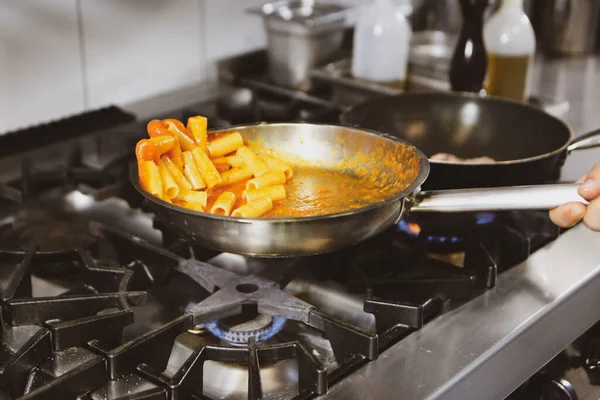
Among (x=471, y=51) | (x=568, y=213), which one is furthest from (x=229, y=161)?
(x=471, y=51)

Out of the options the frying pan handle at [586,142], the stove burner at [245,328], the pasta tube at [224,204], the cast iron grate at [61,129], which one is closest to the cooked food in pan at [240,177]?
the pasta tube at [224,204]

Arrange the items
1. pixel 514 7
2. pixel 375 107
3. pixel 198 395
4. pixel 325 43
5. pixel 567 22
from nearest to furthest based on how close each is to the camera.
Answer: pixel 198 395 → pixel 375 107 → pixel 514 7 → pixel 325 43 → pixel 567 22

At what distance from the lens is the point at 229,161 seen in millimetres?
877

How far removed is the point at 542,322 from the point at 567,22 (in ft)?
3.52

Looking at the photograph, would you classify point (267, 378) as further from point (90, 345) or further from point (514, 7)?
point (514, 7)

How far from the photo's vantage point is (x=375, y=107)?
1.13 metres

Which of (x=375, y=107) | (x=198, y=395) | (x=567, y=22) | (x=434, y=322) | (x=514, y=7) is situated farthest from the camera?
→ (x=567, y=22)

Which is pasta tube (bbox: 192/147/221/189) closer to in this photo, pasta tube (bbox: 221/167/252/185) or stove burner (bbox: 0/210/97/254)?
pasta tube (bbox: 221/167/252/185)

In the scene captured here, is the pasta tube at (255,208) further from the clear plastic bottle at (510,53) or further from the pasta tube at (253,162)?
the clear plastic bottle at (510,53)

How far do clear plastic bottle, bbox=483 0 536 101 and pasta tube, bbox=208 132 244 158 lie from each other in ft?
1.98

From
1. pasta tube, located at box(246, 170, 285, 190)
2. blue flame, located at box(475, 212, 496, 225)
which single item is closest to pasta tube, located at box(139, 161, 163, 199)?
pasta tube, located at box(246, 170, 285, 190)

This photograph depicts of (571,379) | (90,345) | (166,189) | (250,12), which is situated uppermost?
(250,12)

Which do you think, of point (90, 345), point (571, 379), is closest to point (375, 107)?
point (571, 379)

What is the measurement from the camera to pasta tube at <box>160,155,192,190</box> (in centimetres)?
81
